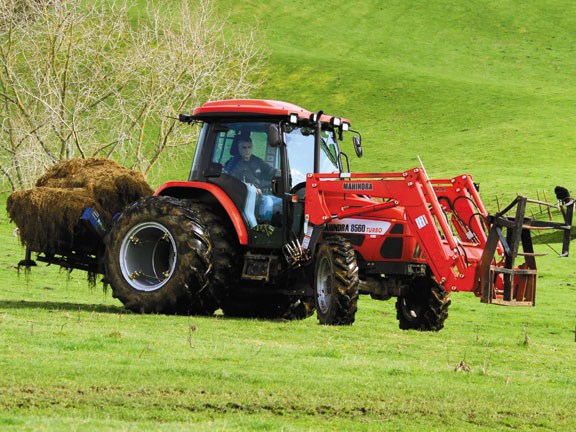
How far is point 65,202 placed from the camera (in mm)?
17125

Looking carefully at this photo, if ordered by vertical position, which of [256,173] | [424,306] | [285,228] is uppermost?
[256,173]

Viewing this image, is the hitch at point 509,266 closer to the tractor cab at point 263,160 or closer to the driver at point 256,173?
the tractor cab at point 263,160

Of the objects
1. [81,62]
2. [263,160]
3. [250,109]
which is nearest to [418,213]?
[263,160]

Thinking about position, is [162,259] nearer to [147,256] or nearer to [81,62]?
[147,256]

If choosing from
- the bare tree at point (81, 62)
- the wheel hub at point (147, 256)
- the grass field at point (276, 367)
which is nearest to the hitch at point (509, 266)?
the grass field at point (276, 367)

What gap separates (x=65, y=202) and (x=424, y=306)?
5835 mm

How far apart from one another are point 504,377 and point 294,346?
2.60 m

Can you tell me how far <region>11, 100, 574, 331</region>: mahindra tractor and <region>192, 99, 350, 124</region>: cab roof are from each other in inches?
0.9

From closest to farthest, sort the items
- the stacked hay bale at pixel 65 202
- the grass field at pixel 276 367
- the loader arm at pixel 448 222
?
the grass field at pixel 276 367 < the loader arm at pixel 448 222 < the stacked hay bale at pixel 65 202

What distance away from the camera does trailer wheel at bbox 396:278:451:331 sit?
633 inches

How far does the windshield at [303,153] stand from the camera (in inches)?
636

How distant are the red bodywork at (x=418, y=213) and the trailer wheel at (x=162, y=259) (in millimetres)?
1730

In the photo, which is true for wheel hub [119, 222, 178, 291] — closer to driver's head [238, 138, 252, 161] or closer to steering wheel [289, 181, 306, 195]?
driver's head [238, 138, 252, 161]

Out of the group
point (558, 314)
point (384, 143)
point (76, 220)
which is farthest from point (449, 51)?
point (76, 220)
